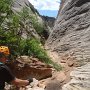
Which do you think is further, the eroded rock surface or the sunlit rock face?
the sunlit rock face

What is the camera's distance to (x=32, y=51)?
14633mm

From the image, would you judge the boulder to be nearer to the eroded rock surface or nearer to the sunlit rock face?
the sunlit rock face

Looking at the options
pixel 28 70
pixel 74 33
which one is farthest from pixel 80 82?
pixel 74 33

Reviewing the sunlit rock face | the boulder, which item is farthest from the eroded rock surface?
the sunlit rock face

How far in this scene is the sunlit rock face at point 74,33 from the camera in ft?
52.6

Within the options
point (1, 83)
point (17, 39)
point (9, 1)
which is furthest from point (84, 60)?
point (1, 83)

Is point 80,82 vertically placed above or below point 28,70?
below

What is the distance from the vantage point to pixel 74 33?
18344mm

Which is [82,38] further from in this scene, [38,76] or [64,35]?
[38,76]

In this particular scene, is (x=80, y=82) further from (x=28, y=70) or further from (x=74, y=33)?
(x=74, y=33)

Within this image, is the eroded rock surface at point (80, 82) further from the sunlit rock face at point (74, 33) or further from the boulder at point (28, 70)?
the sunlit rock face at point (74, 33)

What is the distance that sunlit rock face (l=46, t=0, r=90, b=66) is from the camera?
16031 mm

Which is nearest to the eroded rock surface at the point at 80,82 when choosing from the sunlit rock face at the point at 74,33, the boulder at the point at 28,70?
the boulder at the point at 28,70

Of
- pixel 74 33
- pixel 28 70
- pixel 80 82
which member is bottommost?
pixel 80 82
